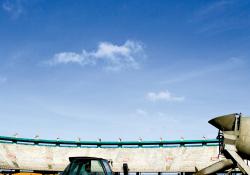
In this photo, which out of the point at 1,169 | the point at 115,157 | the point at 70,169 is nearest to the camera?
the point at 70,169

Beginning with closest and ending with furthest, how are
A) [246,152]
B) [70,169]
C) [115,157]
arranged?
[70,169] → [246,152] → [115,157]

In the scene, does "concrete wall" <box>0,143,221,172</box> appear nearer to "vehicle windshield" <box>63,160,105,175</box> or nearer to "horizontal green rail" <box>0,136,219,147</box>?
"horizontal green rail" <box>0,136,219,147</box>

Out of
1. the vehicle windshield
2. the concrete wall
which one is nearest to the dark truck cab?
the vehicle windshield

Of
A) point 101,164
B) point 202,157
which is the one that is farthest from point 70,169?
point 202,157

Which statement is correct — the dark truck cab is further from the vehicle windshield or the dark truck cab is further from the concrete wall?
the concrete wall

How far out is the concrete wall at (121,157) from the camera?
44.9m

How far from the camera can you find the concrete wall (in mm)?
44875

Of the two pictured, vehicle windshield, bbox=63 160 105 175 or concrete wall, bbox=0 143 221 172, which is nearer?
vehicle windshield, bbox=63 160 105 175

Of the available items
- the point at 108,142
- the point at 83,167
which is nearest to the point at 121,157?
the point at 108,142

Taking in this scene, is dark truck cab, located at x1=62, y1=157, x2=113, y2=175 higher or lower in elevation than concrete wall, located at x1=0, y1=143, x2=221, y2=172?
higher

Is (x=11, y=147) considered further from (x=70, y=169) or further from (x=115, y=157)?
(x=70, y=169)

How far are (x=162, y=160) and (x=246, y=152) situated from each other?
35.2 m

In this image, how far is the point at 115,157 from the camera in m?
48.2

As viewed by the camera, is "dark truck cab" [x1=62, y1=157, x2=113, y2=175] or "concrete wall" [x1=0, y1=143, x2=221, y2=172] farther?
"concrete wall" [x1=0, y1=143, x2=221, y2=172]
